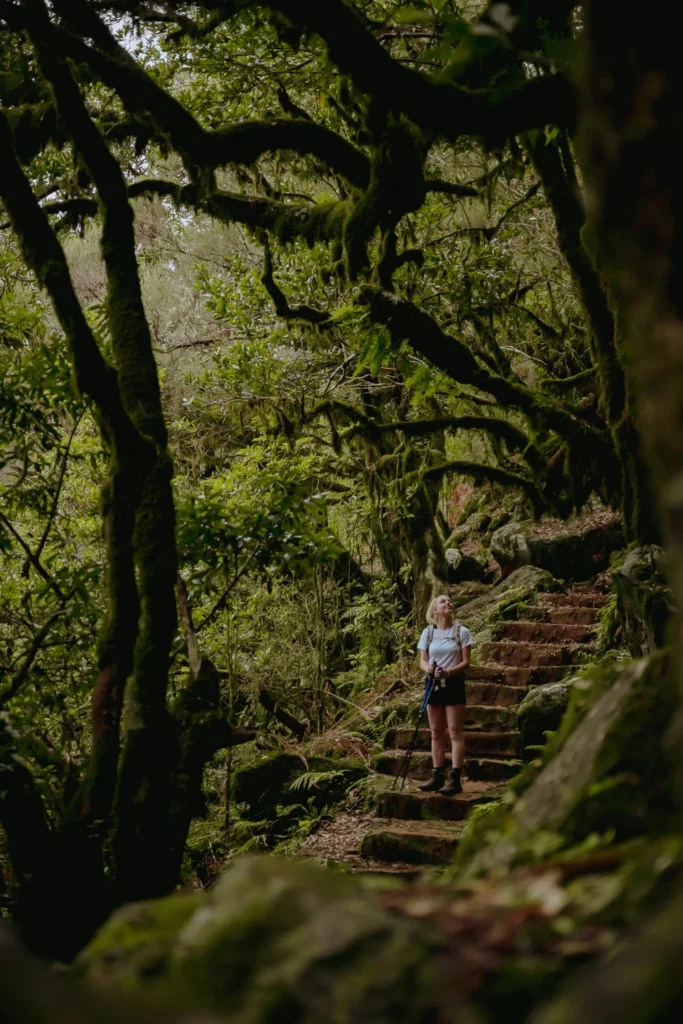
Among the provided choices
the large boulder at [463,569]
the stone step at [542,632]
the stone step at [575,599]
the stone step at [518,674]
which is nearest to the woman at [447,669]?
the stone step at [518,674]

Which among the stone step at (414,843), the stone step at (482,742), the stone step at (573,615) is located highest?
the stone step at (573,615)

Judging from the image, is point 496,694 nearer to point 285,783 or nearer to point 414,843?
point 285,783

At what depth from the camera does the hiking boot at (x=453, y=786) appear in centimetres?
834

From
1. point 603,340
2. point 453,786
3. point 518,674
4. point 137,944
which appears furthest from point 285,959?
point 518,674

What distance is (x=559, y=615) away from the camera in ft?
41.6

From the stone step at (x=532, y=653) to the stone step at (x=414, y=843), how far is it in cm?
378

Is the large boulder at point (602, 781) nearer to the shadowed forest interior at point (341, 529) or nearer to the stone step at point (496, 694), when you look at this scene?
the shadowed forest interior at point (341, 529)

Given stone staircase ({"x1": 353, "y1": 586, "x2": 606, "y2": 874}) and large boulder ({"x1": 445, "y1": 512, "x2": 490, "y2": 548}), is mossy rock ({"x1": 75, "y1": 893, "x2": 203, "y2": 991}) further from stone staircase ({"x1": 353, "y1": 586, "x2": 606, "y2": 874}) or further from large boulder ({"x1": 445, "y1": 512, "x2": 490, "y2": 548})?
large boulder ({"x1": 445, "y1": 512, "x2": 490, "y2": 548})

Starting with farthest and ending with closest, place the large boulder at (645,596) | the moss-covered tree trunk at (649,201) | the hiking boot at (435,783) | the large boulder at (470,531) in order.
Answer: the large boulder at (470,531)
the hiking boot at (435,783)
the large boulder at (645,596)
the moss-covered tree trunk at (649,201)

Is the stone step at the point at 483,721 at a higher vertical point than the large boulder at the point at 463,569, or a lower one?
lower

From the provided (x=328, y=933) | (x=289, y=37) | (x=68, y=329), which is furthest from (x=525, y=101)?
(x=289, y=37)

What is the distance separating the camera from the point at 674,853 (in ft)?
5.52

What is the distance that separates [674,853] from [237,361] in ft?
33.7

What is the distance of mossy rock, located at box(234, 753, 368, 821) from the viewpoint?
10094 mm
